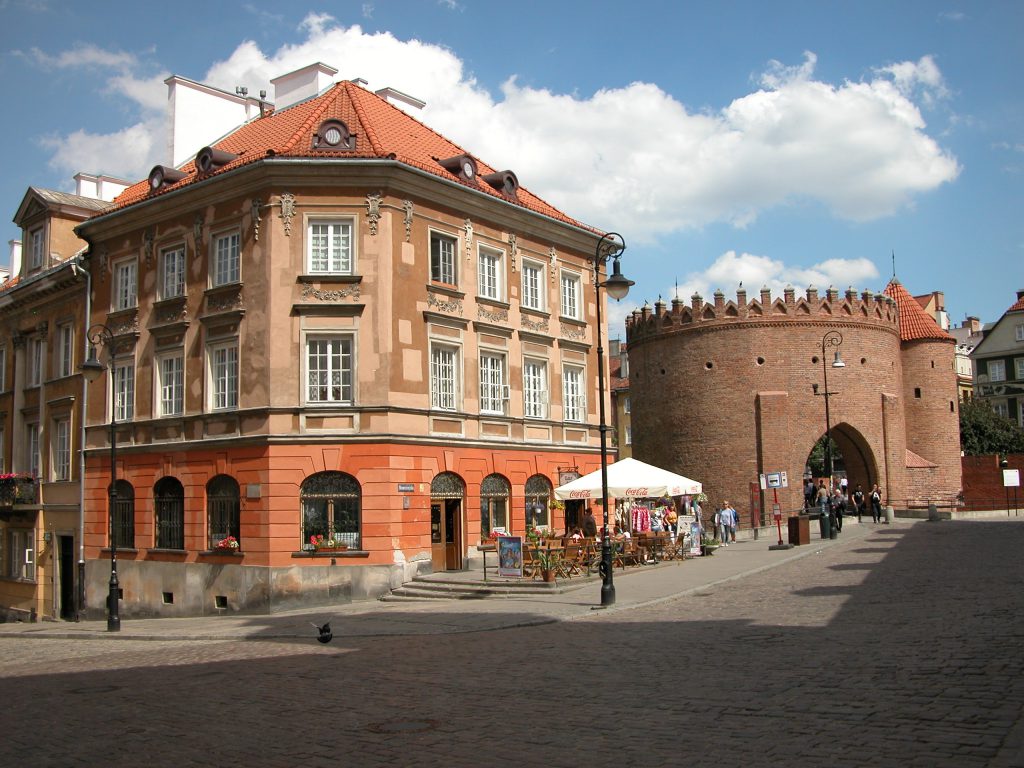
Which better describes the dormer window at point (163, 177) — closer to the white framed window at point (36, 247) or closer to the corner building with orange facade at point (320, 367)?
the corner building with orange facade at point (320, 367)

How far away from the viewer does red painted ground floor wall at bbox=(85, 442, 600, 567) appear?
2348cm

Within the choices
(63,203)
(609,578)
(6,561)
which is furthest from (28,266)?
(609,578)

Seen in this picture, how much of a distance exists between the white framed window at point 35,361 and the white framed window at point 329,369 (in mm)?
14168

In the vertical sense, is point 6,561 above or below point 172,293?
below

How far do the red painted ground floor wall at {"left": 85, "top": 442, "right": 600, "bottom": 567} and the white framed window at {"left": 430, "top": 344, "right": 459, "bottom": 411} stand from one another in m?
1.15

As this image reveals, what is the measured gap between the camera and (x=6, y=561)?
34.7 meters

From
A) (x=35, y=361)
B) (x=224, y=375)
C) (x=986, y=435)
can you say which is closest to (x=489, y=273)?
(x=224, y=375)

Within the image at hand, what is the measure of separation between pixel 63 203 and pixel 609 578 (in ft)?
78.5

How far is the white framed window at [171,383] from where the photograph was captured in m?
26.4

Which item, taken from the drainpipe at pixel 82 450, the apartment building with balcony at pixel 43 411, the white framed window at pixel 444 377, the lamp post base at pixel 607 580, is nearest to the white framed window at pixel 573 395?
the white framed window at pixel 444 377

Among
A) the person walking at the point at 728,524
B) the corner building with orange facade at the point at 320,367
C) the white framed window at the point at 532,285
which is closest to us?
the corner building with orange facade at the point at 320,367

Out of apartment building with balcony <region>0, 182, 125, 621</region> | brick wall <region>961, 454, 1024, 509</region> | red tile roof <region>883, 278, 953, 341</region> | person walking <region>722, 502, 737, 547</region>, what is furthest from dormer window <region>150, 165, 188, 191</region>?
brick wall <region>961, 454, 1024, 509</region>

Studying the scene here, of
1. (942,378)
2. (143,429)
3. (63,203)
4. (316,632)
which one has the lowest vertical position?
(316,632)

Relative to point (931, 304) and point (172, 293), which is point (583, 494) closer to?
point (172, 293)
